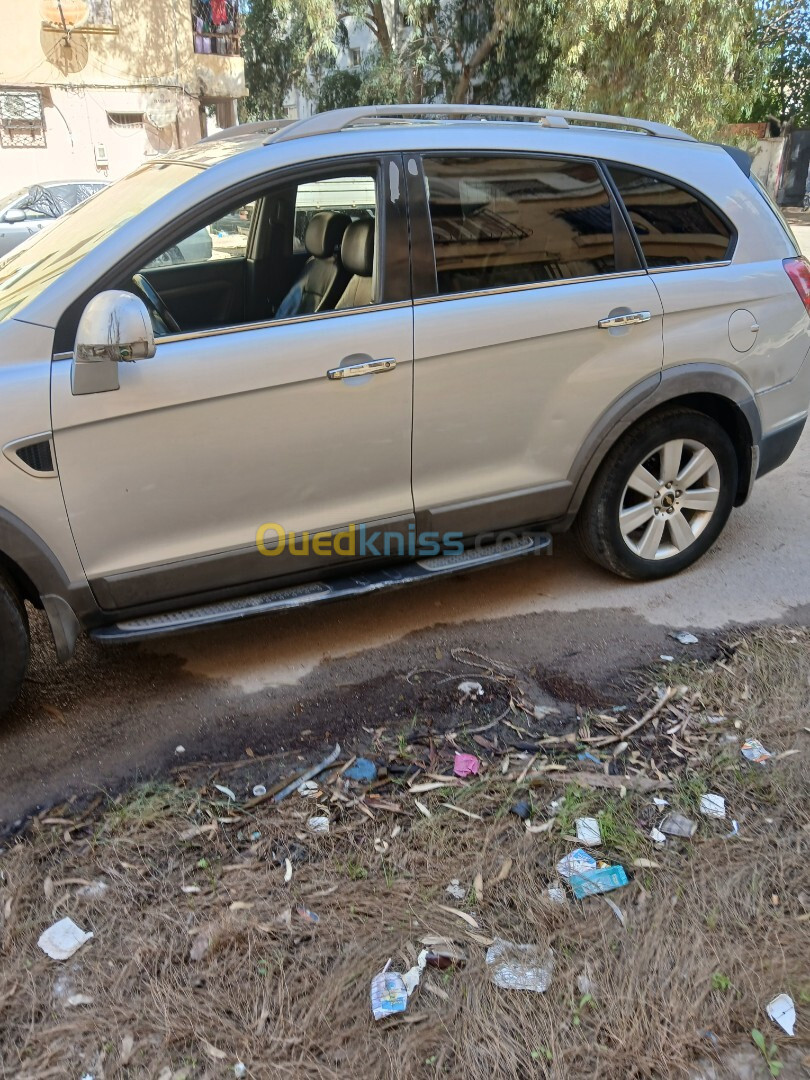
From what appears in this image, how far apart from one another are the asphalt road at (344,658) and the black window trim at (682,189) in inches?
56.1

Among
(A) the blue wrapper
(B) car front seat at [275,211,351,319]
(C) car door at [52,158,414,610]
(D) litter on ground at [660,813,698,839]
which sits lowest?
(A) the blue wrapper

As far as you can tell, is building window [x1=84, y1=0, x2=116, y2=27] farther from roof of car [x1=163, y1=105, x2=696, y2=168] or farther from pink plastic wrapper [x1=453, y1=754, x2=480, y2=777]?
pink plastic wrapper [x1=453, y1=754, x2=480, y2=777]

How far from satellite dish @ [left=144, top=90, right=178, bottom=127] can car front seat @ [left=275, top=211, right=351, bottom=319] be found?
21012 millimetres

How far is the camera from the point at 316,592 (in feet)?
11.1

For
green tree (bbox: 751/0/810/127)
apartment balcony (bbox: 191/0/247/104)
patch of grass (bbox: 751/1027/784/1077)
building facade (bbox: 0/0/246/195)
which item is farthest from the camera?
green tree (bbox: 751/0/810/127)

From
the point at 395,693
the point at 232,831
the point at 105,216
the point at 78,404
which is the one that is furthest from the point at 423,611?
the point at 105,216

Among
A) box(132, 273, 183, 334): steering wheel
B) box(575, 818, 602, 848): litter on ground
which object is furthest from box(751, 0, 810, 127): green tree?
box(575, 818, 602, 848): litter on ground

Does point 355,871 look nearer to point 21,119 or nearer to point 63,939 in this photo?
point 63,939

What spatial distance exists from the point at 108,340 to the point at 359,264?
1.06 metres

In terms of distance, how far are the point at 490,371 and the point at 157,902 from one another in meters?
2.15

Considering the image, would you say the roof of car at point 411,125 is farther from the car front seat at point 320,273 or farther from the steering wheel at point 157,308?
the steering wheel at point 157,308

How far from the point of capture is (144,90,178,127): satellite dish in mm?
21734

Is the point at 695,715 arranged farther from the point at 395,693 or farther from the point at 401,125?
the point at 401,125

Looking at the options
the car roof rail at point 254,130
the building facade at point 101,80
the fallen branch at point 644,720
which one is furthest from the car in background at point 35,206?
the fallen branch at point 644,720
